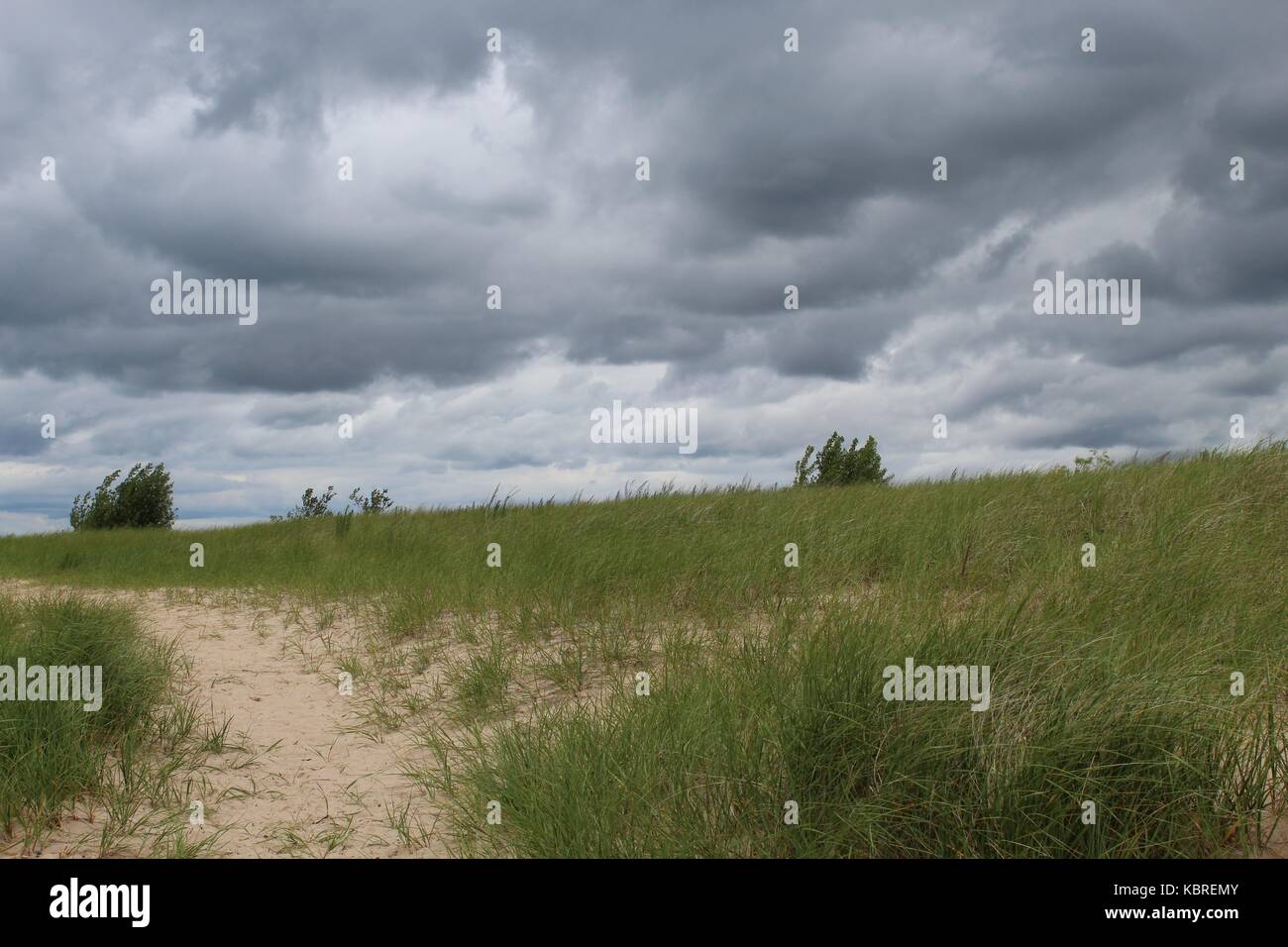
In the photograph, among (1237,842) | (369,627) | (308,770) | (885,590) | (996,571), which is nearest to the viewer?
(1237,842)

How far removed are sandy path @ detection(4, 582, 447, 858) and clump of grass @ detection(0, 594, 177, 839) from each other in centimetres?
28

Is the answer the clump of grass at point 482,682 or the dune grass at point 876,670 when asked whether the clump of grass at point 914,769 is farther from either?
the clump of grass at point 482,682

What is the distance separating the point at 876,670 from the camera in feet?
13.8

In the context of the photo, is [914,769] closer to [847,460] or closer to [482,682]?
[482,682]

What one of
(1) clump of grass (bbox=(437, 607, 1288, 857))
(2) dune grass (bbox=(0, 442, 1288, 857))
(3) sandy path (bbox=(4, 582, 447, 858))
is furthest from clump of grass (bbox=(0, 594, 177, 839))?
(1) clump of grass (bbox=(437, 607, 1288, 857))

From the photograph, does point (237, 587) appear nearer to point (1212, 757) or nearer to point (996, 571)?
point (996, 571)

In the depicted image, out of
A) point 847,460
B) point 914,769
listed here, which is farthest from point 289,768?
point 847,460

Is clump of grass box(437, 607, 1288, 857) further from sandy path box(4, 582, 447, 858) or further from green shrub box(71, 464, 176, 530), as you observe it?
green shrub box(71, 464, 176, 530)

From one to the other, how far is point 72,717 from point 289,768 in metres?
1.41

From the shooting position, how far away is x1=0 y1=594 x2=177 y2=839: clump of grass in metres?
5.07
